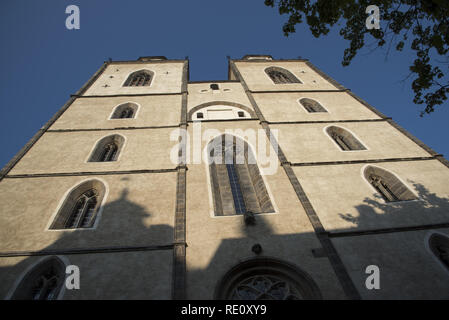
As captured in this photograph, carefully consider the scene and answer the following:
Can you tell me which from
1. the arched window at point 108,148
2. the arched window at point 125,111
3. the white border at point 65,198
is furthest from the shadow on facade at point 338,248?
the arched window at point 125,111

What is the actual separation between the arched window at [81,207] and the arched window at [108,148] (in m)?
1.72

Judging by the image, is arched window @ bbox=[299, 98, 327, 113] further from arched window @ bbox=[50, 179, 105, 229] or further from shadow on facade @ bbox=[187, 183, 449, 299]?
arched window @ bbox=[50, 179, 105, 229]

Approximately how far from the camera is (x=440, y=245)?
686 centimetres

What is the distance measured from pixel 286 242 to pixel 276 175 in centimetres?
263

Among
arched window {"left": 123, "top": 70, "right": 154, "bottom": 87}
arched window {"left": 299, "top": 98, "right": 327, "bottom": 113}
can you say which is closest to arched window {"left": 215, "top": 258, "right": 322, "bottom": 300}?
arched window {"left": 299, "top": 98, "right": 327, "bottom": 113}

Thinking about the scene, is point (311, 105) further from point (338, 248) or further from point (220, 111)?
point (338, 248)

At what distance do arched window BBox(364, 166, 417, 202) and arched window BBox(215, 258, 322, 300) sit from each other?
14.0ft

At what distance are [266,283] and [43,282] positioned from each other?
4822mm

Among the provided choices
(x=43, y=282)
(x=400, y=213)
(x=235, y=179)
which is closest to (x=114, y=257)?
(x=43, y=282)

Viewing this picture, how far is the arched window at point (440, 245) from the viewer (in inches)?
260

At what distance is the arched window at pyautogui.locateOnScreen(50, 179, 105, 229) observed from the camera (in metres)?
7.26

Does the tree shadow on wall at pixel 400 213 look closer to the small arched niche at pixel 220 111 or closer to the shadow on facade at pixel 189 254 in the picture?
the shadow on facade at pixel 189 254
